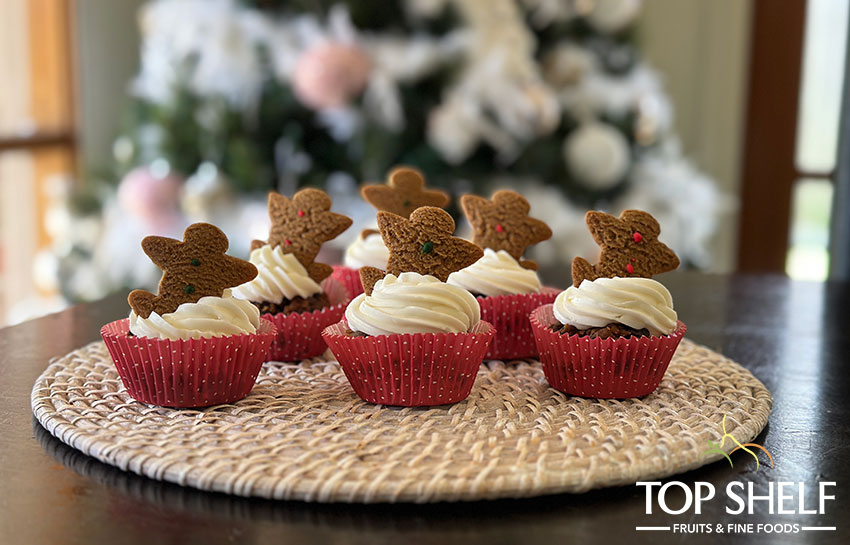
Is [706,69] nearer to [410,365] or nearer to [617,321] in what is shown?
[617,321]

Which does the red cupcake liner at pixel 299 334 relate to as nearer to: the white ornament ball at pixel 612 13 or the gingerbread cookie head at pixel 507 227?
the gingerbread cookie head at pixel 507 227

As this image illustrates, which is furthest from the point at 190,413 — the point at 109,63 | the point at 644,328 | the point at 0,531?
the point at 109,63

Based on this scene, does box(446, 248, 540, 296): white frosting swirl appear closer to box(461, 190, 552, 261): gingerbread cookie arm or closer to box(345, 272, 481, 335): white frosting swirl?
box(461, 190, 552, 261): gingerbread cookie arm

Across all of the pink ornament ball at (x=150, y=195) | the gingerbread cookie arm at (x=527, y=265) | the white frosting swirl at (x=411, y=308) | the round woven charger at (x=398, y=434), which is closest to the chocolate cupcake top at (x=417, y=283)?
the white frosting swirl at (x=411, y=308)

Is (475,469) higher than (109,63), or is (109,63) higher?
(109,63)

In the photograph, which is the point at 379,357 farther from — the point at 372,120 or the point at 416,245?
the point at 372,120

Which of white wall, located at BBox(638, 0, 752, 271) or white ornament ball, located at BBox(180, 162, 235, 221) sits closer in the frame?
white ornament ball, located at BBox(180, 162, 235, 221)

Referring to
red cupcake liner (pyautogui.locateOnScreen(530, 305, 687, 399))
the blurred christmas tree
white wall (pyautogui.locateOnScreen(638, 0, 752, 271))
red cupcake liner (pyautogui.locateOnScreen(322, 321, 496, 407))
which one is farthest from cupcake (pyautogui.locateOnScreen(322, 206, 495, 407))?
white wall (pyautogui.locateOnScreen(638, 0, 752, 271))
